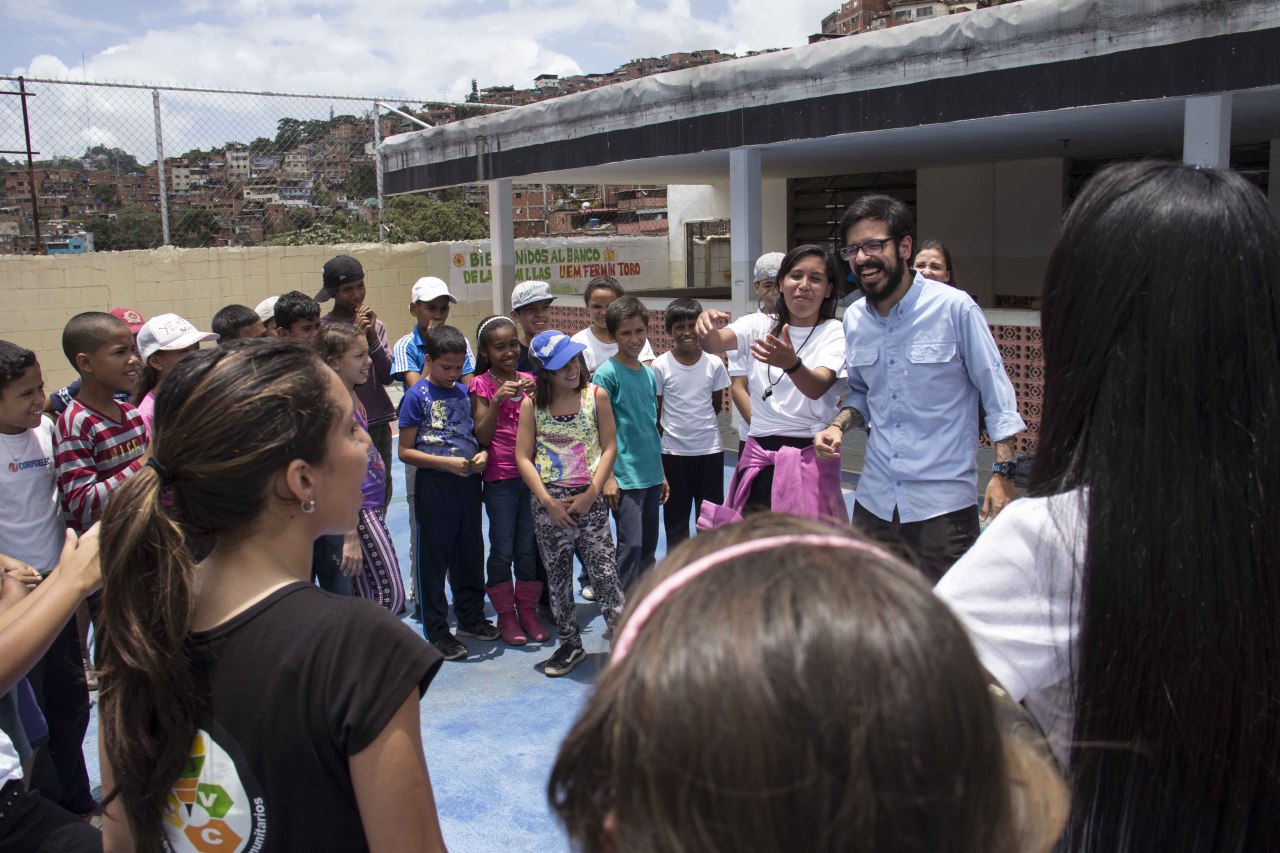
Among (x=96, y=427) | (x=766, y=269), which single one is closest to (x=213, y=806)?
(x=96, y=427)

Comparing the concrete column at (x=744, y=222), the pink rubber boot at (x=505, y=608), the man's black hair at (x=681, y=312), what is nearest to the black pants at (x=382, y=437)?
the pink rubber boot at (x=505, y=608)

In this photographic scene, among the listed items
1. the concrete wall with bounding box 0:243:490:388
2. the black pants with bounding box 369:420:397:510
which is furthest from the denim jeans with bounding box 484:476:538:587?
the concrete wall with bounding box 0:243:490:388

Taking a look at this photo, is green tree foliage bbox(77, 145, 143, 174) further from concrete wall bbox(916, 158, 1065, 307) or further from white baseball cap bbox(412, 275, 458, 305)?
concrete wall bbox(916, 158, 1065, 307)

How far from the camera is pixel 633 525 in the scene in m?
4.77

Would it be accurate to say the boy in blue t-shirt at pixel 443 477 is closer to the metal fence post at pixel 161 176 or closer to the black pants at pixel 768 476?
the black pants at pixel 768 476

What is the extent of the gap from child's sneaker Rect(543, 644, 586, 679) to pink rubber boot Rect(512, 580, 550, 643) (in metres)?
0.35

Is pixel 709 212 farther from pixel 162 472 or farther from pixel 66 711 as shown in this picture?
pixel 162 472

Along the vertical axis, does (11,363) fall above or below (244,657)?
above

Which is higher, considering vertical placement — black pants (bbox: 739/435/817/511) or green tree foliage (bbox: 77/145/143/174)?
green tree foliage (bbox: 77/145/143/174)

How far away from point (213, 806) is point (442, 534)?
3.44 m

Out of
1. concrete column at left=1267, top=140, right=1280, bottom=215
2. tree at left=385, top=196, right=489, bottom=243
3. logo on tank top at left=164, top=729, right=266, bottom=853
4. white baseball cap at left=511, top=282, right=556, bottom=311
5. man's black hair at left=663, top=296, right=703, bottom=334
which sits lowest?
logo on tank top at left=164, top=729, right=266, bottom=853

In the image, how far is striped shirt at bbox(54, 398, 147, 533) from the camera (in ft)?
11.3

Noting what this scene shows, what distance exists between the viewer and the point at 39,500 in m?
3.41

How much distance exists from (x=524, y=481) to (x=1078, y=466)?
3.79 m
